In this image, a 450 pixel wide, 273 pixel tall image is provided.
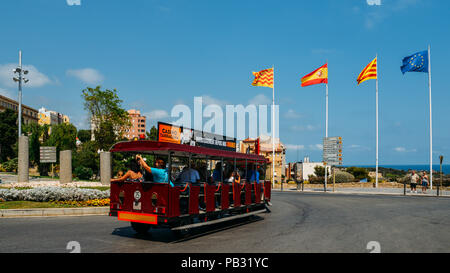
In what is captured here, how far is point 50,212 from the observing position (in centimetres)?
1334

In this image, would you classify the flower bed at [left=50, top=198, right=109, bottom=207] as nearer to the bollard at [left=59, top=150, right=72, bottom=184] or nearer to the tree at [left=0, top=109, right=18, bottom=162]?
the bollard at [left=59, top=150, right=72, bottom=184]

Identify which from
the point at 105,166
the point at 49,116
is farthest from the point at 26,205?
the point at 49,116

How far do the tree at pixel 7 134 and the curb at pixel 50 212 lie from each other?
66654 mm

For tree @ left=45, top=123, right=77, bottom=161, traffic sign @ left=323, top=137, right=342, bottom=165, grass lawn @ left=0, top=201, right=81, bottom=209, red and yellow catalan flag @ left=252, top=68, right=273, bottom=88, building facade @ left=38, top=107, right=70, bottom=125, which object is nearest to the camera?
grass lawn @ left=0, top=201, right=81, bottom=209

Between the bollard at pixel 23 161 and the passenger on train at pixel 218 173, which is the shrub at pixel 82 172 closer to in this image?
the bollard at pixel 23 161

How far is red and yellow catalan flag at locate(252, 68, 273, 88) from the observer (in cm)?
3775

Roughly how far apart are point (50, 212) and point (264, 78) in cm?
2851

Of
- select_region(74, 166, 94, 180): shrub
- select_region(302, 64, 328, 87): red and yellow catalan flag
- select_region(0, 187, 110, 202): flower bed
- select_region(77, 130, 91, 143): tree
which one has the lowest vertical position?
select_region(74, 166, 94, 180): shrub

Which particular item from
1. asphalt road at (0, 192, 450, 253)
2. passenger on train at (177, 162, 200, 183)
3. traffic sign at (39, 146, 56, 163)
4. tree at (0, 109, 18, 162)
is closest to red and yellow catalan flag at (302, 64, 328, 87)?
asphalt road at (0, 192, 450, 253)

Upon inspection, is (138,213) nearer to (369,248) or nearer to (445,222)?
(369,248)

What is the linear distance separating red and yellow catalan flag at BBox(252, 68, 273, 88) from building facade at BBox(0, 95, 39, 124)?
81603 millimetres

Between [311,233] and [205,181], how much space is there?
3505 millimetres

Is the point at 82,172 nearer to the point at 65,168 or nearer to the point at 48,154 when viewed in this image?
the point at 48,154
